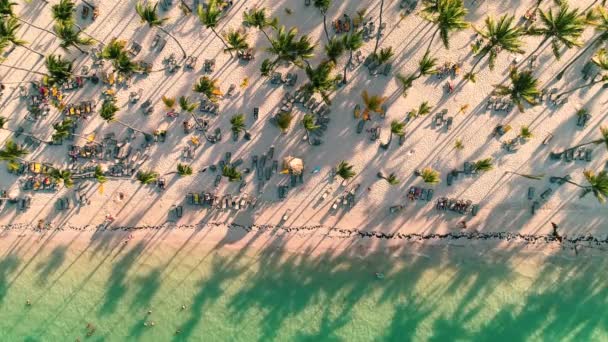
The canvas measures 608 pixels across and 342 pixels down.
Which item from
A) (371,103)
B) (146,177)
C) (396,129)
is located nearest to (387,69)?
(371,103)

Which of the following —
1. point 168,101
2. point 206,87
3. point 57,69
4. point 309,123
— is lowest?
point 57,69

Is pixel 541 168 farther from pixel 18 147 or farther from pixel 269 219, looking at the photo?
pixel 18 147

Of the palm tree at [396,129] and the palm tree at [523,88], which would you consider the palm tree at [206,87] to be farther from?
the palm tree at [523,88]

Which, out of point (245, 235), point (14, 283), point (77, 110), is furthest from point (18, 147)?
point (245, 235)

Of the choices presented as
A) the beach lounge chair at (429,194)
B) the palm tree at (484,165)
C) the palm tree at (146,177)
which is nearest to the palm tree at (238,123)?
the palm tree at (146,177)

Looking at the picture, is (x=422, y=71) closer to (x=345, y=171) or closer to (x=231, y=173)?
(x=345, y=171)

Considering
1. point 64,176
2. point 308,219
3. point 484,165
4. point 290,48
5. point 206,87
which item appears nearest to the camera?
point 290,48

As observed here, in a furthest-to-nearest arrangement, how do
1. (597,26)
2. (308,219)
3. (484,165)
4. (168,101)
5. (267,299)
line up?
(267,299)
(308,219)
(168,101)
(484,165)
(597,26)
